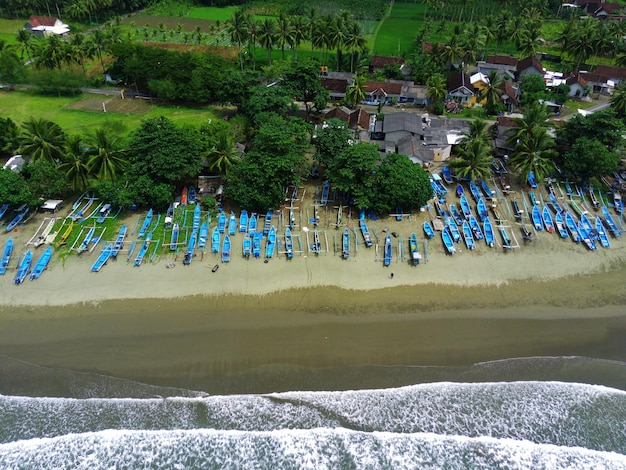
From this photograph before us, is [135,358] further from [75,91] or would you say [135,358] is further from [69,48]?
[69,48]

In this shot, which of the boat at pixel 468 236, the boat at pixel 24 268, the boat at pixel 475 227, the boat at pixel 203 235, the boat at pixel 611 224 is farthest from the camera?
the boat at pixel 611 224

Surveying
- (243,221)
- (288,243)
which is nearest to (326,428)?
(288,243)

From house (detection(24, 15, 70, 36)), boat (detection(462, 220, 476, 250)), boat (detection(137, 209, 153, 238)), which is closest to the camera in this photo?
boat (detection(462, 220, 476, 250))

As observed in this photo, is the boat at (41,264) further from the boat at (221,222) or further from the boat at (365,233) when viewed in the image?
the boat at (365,233)

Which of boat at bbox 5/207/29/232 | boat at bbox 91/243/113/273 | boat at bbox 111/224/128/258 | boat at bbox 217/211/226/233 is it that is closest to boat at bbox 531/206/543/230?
boat at bbox 217/211/226/233

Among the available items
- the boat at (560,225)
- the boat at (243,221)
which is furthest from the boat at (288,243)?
the boat at (560,225)

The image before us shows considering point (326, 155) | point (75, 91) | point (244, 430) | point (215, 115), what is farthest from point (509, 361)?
point (75, 91)

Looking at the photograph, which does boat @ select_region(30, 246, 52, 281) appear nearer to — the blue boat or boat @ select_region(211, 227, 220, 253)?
boat @ select_region(211, 227, 220, 253)

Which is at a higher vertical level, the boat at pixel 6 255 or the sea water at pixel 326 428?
the boat at pixel 6 255

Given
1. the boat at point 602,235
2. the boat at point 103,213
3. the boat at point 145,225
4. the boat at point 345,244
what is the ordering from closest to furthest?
1. the boat at point 345,244
2. the boat at point 602,235
3. the boat at point 145,225
4. the boat at point 103,213
